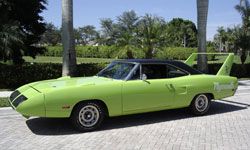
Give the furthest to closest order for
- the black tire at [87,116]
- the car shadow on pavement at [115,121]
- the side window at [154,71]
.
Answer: the side window at [154,71] < the car shadow on pavement at [115,121] < the black tire at [87,116]

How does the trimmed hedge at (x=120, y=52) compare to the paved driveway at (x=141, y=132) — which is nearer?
the paved driveway at (x=141, y=132)

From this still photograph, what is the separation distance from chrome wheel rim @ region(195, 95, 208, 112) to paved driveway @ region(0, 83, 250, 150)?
25cm

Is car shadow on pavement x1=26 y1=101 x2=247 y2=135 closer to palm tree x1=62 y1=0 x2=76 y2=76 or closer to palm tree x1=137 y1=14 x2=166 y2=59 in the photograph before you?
palm tree x1=62 y1=0 x2=76 y2=76

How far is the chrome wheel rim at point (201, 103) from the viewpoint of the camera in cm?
907

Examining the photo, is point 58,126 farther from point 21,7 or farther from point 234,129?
point 21,7

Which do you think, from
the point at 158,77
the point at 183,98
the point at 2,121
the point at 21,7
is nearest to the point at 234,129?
the point at 183,98

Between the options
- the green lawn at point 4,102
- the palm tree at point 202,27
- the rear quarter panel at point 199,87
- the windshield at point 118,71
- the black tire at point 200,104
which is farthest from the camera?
the palm tree at point 202,27

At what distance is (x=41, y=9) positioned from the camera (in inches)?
750

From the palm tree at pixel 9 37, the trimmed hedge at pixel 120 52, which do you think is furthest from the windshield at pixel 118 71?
the trimmed hedge at pixel 120 52

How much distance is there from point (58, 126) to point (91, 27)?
113 m

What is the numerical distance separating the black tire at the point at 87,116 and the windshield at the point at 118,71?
3.09ft

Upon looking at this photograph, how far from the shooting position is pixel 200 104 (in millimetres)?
9141

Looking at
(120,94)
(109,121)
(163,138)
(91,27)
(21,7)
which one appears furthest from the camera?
(91,27)

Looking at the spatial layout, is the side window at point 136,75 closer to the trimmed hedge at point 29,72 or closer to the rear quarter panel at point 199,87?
the rear quarter panel at point 199,87
